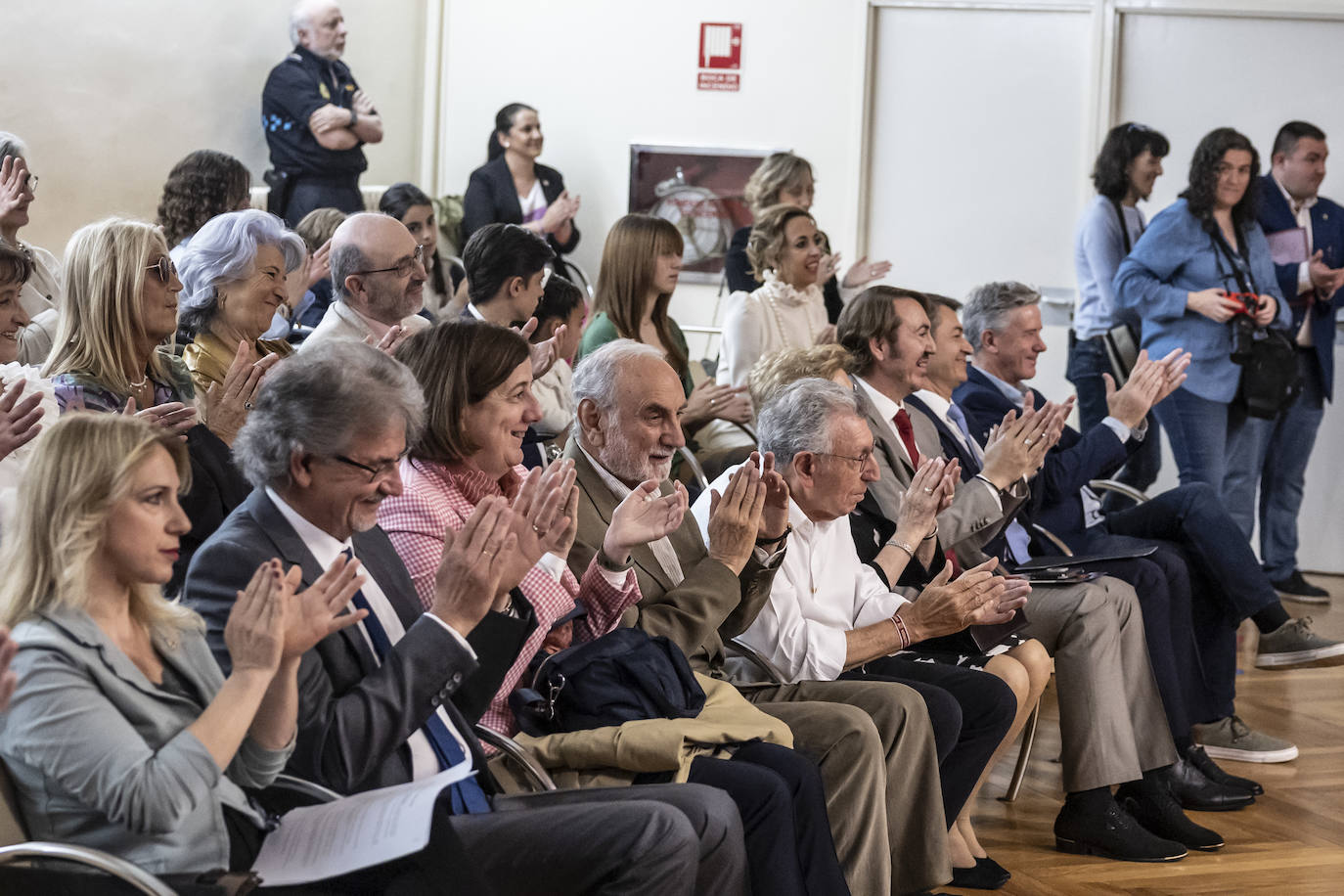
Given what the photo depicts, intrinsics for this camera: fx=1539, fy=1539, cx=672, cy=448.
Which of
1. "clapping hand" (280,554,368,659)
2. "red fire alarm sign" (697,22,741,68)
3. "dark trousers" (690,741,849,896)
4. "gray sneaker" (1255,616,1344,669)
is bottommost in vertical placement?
"gray sneaker" (1255,616,1344,669)

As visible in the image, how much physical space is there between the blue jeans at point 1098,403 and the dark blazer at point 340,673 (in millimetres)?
4824

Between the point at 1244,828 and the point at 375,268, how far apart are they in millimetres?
2609

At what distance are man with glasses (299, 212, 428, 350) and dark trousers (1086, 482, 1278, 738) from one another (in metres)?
2.05

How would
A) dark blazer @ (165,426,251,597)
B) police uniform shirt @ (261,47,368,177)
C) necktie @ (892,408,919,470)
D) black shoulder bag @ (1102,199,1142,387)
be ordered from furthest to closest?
police uniform shirt @ (261,47,368,177), black shoulder bag @ (1102,199,1142,387), necktie @ (892,408,919,470), dark blazer @ (165,426,251,597)

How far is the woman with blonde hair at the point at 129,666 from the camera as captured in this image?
1.72 m

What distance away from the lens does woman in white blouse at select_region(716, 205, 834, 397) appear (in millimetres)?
5168

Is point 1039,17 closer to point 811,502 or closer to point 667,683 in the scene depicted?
point 811,502

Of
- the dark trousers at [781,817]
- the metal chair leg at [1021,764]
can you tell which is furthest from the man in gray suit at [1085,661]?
the dark trousers at [781,817]

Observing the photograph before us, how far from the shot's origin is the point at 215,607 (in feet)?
6.75

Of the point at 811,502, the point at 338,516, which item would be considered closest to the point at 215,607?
the point at 338,516

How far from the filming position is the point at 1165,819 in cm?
380

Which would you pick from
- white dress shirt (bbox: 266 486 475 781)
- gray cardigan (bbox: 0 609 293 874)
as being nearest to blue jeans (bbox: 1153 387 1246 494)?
white dress shirt (bbox: 266 486 475 781)

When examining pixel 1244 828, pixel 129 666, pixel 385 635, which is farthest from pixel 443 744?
pixel 1244 828

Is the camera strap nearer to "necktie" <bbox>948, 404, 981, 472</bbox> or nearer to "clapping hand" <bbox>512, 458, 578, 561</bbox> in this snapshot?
"necktie" <bbox>948, 404, 981, 472</bbox>
